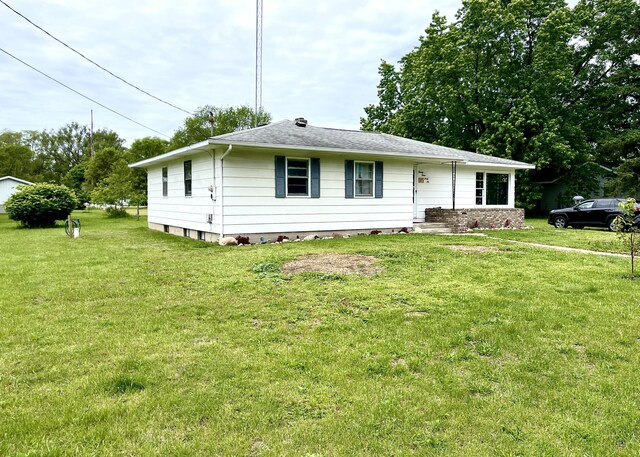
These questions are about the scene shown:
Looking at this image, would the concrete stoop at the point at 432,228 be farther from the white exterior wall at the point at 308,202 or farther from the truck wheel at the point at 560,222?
the truck wheel at the point at 560,222

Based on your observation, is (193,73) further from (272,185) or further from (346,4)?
(272,185)

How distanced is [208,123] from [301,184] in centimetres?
3690

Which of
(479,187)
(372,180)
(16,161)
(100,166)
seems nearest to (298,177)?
(372,180)

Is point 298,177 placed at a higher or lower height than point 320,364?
higher

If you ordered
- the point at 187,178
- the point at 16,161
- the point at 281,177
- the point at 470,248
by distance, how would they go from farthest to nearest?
the point at 16,161 < the point at 187,178 < the point at 281,177 < the point at 470,248

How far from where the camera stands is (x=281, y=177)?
11.0 m

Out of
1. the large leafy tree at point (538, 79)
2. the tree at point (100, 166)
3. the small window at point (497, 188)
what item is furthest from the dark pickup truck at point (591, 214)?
the tree at point (100, 166)

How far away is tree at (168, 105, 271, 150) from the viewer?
44.5 m

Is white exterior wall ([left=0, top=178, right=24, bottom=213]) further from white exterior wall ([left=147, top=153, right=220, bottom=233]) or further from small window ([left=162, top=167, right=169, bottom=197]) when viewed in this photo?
small window ([left=162, top=167, right=169, bottom=197])

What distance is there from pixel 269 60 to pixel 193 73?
7.42 m

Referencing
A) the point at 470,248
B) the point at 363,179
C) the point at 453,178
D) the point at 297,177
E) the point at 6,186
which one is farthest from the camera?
the point at 6,186

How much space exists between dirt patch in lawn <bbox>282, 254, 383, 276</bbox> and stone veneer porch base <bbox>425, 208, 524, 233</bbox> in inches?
271

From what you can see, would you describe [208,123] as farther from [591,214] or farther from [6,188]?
[591,214]

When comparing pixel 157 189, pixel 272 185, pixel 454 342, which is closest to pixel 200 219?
pixel 272 185
